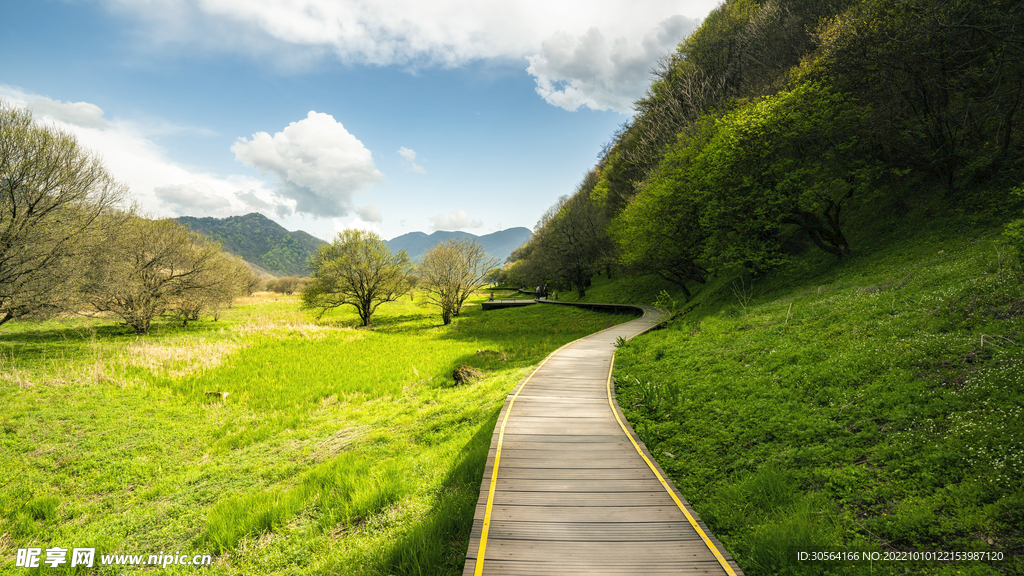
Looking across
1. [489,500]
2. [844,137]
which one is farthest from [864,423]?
[844,137]

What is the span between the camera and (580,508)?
4141mm

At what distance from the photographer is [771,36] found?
26.7 metres

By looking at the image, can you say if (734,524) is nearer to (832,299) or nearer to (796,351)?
(796,351)

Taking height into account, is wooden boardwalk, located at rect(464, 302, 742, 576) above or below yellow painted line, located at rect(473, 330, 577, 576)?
below

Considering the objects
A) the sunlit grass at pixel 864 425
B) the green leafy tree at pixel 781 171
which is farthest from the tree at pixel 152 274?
the green leafy tree at pixel 781 171

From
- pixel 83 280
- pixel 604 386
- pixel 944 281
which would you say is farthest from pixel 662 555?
pixel 83 280

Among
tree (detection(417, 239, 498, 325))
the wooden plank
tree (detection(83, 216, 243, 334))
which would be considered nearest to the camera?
the wooden plank

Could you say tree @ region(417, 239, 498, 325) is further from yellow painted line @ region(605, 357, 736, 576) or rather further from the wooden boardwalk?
yellow painted line @ region(605, 357, 736, 576)

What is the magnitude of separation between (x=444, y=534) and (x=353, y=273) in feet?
106

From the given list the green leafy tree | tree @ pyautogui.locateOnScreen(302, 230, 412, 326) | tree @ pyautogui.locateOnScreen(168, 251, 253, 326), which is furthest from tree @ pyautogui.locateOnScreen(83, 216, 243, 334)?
the green leafy tree

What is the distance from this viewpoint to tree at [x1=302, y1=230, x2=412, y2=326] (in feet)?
108

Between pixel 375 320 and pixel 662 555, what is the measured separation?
37707 mm

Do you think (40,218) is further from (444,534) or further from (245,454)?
(444,534)

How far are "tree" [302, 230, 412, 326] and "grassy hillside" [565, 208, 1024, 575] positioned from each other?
2854 centimetres
